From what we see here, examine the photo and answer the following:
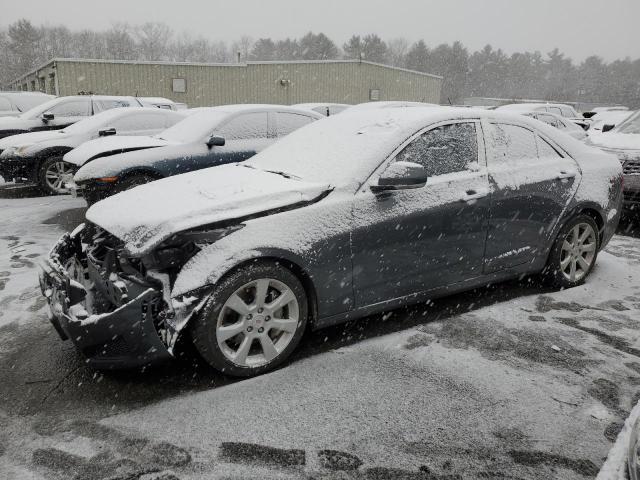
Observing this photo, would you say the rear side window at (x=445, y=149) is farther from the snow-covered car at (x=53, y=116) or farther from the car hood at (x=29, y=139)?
the snow-covered car at (x=53, y=116)

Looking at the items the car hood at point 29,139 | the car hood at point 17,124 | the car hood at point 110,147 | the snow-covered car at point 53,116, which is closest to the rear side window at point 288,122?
the car hood at point 110,147

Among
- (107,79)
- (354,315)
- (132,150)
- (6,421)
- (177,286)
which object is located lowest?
(6,421)

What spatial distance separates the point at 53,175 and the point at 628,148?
9.03 meters

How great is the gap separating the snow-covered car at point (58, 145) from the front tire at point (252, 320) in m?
6.54

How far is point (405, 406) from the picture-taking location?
2.85m

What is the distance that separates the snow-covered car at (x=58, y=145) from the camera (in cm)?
865

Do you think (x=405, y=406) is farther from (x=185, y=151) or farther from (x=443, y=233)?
(x=185, y=151)

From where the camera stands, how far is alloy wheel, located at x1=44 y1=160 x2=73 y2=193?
883 cm

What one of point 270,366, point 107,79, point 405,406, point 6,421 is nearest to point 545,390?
point 405,406

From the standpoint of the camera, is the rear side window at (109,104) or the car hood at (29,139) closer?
the car hood at (29,139)

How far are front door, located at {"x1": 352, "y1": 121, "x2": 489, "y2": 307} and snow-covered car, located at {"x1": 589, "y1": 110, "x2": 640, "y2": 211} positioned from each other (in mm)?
3945

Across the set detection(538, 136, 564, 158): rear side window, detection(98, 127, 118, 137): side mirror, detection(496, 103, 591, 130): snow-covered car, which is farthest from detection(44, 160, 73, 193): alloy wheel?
detection(496, 103, 591, 130): snow-covered car

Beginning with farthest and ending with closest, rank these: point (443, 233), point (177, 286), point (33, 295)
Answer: point (33, 295), point (443, 233), point (177, 286)

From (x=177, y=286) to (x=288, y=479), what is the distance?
1166 millimetres
